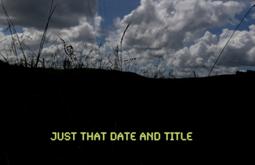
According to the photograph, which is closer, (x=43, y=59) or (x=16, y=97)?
(x=16, y=97)

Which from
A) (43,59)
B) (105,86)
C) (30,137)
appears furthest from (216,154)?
(43,59)

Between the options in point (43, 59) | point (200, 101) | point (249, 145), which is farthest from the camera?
point (43, 59)

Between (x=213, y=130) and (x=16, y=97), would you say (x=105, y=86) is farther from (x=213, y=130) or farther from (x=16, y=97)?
(x=213, y=130)

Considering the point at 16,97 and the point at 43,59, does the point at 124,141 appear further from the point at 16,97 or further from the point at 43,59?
the point at 43,59

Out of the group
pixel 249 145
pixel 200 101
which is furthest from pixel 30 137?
pixel 249 145

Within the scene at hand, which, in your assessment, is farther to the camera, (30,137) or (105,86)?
(105,86)

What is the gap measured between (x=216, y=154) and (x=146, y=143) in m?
0.40

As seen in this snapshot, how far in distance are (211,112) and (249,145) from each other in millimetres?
284

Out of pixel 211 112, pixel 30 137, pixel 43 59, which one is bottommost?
pixel 30 137

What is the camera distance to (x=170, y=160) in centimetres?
197

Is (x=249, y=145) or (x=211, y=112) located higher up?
(x=211, y=112)

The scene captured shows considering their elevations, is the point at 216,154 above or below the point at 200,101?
below

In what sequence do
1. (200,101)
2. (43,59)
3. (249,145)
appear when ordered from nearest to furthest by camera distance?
(249,145), (200,101), (43,59)

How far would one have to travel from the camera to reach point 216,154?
1.96 m
